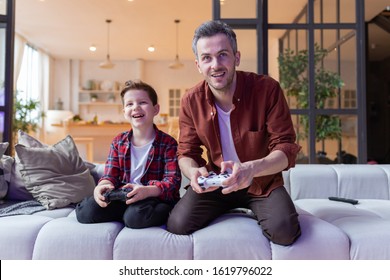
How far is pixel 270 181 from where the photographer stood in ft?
5.16

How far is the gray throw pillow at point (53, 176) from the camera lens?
197 cm

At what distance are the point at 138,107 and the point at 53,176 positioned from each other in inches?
30.0

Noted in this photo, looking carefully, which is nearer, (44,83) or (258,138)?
(258,138)

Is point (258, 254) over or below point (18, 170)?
below

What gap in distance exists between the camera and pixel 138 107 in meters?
1.68

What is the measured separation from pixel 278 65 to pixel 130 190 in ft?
7.75

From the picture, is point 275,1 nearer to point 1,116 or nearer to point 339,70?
point 339,70

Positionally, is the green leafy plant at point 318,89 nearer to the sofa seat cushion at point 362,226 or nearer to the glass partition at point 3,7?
the sofa seat cushion at point 362,226

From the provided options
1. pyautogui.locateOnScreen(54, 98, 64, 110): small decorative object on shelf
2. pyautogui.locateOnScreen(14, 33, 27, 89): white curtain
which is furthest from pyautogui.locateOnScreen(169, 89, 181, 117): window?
pyautogui.locateOnScreen(14, 33, 27, 89): white curtain

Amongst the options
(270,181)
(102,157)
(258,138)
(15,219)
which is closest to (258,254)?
→ (270,181)

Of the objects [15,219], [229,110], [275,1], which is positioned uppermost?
[275,1]

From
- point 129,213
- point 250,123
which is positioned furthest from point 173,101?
point 129,213

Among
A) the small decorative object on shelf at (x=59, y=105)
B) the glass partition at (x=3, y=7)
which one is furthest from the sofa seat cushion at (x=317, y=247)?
the small decorative object on shelf at (x=59, y=105)

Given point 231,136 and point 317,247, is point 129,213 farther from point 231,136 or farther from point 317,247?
point 317,247
